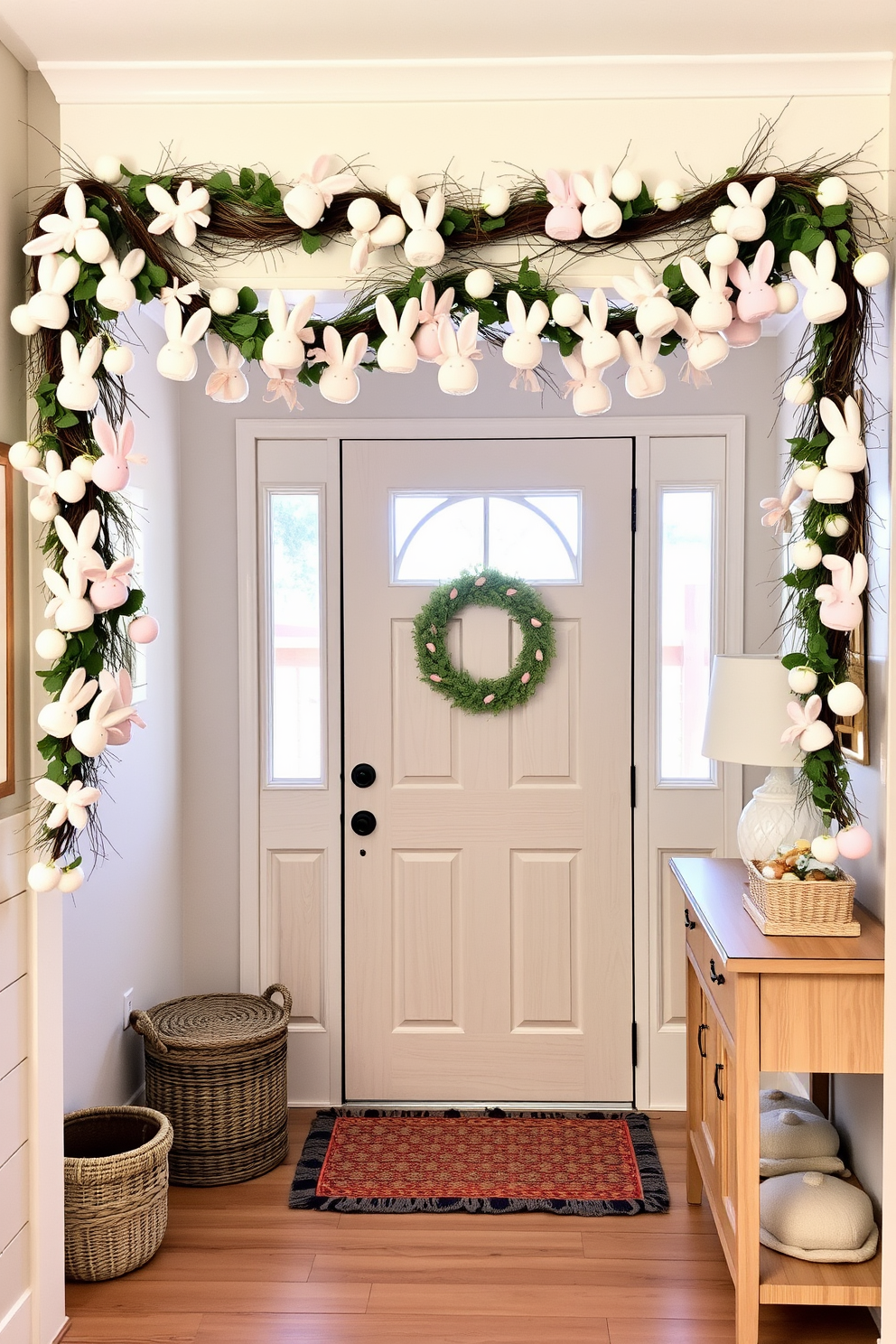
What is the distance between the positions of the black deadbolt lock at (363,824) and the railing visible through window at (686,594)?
93cm

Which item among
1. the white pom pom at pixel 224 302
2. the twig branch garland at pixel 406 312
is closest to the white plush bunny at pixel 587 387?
the twig branch garland at pixel 406 312

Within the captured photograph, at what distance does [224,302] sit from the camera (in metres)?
2.21

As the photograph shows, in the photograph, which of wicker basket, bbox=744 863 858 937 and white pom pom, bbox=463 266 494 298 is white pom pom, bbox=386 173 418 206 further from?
wicker basket, bbox=744 863 858 937

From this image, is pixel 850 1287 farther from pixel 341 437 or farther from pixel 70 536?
pixel 341 437

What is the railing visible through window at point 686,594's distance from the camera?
3.66 m

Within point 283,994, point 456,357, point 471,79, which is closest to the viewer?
point 456,357

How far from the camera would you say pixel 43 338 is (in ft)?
7.43

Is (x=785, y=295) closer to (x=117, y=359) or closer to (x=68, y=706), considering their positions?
(x=117, y=359)

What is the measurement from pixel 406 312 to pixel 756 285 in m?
0.64

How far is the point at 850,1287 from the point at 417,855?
1.80 metres

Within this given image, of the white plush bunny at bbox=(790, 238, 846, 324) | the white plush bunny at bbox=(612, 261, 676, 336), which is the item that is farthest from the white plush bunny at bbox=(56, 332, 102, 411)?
the white plush bunny at bbox=(790, 238, 846, 324)

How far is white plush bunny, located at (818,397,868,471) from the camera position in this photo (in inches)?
83.1

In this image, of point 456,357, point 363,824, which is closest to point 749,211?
point 456,357

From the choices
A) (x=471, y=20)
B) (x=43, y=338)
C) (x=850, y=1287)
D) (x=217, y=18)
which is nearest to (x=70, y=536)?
(x=43, y=338)
